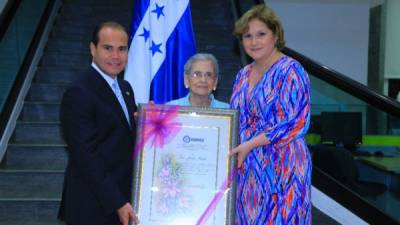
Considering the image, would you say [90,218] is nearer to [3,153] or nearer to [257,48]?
[257,48]

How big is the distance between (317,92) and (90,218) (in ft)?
8.89

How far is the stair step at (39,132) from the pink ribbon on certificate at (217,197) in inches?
110

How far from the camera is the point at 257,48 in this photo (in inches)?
76.6

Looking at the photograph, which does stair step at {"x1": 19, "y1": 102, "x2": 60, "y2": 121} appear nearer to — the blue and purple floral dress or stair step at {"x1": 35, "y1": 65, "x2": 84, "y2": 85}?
stair step at {"x1": 35, "y1": 65, "x2": 84, "y2": 85}

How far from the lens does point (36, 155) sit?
14.0ft

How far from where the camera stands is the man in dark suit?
185cm

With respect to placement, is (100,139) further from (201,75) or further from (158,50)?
(158,50)

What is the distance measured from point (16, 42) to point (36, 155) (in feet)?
4.30

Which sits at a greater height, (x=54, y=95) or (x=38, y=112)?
(x=54, y=95)

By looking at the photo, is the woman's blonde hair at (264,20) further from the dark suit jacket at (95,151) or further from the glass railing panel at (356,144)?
the glass railing panel at (356,144)

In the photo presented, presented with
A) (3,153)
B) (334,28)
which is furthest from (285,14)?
(3,153)

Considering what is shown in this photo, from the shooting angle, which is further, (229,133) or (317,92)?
(317,92)

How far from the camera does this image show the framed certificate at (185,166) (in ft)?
6.37

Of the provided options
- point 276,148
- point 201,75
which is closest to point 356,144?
point 201,75
